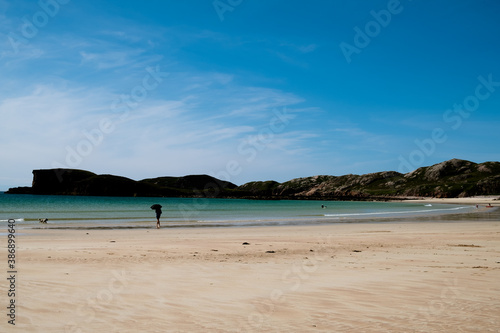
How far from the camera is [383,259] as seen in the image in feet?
50.1

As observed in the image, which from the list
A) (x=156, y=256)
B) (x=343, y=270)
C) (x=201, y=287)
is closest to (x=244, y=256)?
(x=156, y=256)

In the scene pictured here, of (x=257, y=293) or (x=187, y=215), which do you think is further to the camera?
(x=187, y=215)

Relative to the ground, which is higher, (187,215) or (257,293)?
(257,293)

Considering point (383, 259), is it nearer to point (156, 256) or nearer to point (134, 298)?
point (156, 256)

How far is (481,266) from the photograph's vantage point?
Answer: 44.0 ft

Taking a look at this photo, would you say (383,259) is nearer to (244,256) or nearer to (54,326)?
(244,256)

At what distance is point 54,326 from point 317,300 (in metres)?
5.29

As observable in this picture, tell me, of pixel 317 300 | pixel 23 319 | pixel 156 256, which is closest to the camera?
pixel 23 319

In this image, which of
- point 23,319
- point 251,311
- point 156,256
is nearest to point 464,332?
point 251,311

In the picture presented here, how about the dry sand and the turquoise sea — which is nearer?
the dry sand

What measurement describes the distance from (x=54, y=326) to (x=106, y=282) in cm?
369

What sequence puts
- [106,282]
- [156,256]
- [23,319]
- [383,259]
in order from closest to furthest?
[23,319] < [106,282] < [383,259] < [156,256]

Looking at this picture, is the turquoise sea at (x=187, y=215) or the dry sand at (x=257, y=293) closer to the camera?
the dry sand at (x=257, y=293)

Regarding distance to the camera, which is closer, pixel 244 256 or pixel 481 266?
pixel 481 266
